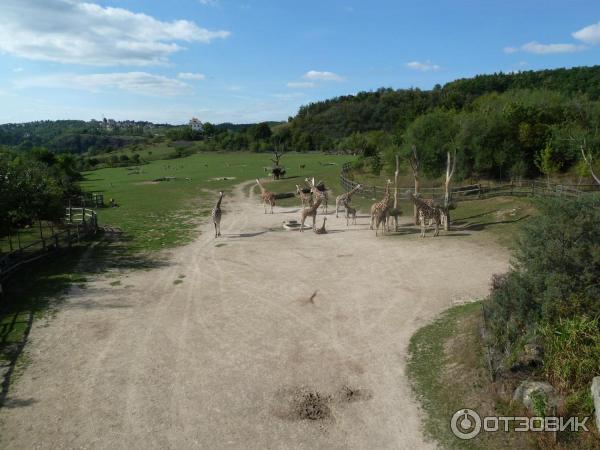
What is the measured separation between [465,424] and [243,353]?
553cm

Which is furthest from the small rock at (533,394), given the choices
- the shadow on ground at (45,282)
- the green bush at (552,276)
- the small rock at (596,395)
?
the shadow on ground at (45,282)

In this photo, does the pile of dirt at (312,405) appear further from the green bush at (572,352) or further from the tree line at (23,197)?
the tree line at (23,197)

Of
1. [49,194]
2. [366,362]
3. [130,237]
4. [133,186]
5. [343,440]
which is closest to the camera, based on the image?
[343,440]

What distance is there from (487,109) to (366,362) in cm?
3700

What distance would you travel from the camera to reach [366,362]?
11.0m

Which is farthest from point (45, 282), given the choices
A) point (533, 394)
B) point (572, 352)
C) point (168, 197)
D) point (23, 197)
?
point (168, 197)

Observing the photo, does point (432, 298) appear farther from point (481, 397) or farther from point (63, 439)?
point (63, 439)

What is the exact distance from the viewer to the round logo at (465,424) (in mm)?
8328

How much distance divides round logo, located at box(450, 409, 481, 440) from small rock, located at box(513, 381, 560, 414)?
0.91 meters

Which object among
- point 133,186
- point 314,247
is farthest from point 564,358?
point 133,186

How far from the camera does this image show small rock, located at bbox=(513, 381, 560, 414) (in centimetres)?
833

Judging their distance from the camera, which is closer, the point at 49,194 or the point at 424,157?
the point at 49,194

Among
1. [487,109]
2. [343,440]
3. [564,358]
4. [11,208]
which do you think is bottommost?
[343,440]

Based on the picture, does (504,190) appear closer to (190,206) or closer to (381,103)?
(190,206)
